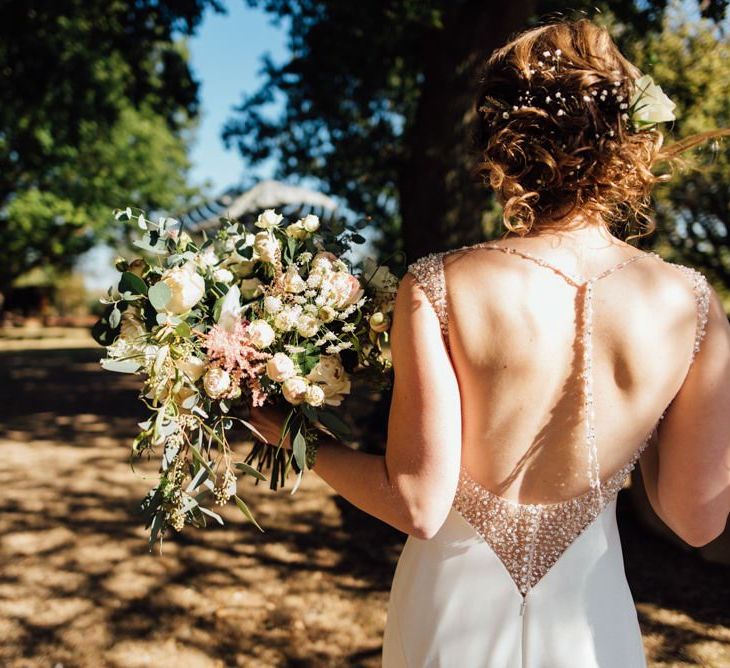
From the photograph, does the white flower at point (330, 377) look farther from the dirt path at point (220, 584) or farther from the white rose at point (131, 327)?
the dirt path at point (220, 584)

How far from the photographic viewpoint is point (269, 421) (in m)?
1.74

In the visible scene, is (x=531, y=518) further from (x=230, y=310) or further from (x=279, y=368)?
(x=230, y=310)

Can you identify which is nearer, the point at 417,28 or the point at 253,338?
the point at 253,338

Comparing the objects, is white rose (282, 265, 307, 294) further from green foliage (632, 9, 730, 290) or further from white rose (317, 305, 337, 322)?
green foliage (632, 9, 730, 290)

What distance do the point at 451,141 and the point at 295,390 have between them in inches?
176

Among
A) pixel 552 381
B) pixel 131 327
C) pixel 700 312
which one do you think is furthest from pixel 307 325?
pixel 700 312

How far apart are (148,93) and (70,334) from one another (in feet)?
67.4

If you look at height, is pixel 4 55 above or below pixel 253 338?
above

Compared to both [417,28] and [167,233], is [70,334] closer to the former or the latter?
[417,28]

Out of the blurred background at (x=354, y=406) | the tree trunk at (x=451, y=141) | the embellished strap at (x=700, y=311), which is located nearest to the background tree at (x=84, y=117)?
the blurred background at (x=354, y=406)

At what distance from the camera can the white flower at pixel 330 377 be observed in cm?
173

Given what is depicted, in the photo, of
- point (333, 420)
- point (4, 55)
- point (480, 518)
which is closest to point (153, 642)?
point (333, 420)

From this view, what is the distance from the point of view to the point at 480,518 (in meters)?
1.44

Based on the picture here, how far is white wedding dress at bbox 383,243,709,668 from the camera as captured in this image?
142cm
